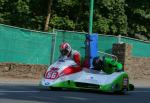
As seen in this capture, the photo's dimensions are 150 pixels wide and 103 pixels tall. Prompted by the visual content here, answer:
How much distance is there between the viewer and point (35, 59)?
75.5 ft

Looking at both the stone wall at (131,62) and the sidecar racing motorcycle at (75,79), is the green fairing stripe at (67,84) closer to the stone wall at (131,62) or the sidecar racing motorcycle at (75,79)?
the sidecar racing motorcycle at (75,79)

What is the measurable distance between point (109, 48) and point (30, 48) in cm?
445

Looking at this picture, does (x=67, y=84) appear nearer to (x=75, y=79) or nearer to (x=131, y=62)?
(x=75, y=79)

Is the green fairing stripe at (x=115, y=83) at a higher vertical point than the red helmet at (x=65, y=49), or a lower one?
lower

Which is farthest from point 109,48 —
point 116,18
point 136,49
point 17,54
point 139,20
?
point 139,20

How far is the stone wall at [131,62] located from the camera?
25.7 metres

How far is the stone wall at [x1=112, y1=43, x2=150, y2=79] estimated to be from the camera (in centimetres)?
2572

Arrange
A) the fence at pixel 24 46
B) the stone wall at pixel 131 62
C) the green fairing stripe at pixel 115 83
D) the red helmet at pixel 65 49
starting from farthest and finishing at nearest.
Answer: the stone wall at pixel 131 62 → the fence at pixel 24 46 → the red helmet at pixel 65 49 → the green fairing stripe at pixel 115 83

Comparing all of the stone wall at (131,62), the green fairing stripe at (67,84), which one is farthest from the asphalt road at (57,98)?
the stone wall at (131,62)

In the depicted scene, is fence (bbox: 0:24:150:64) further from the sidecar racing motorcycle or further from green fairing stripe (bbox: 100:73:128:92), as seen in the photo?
green fairing stripe (bbox: 100:73:128:92)

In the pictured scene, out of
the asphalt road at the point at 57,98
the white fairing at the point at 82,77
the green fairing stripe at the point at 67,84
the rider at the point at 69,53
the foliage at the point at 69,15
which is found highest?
the foliage at the point at 69,15

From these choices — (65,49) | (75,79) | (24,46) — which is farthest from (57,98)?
(24,46)

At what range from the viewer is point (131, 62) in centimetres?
2608

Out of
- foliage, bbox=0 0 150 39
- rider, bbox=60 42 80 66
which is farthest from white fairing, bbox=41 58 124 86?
foliage, bbox=0 0 150 39
